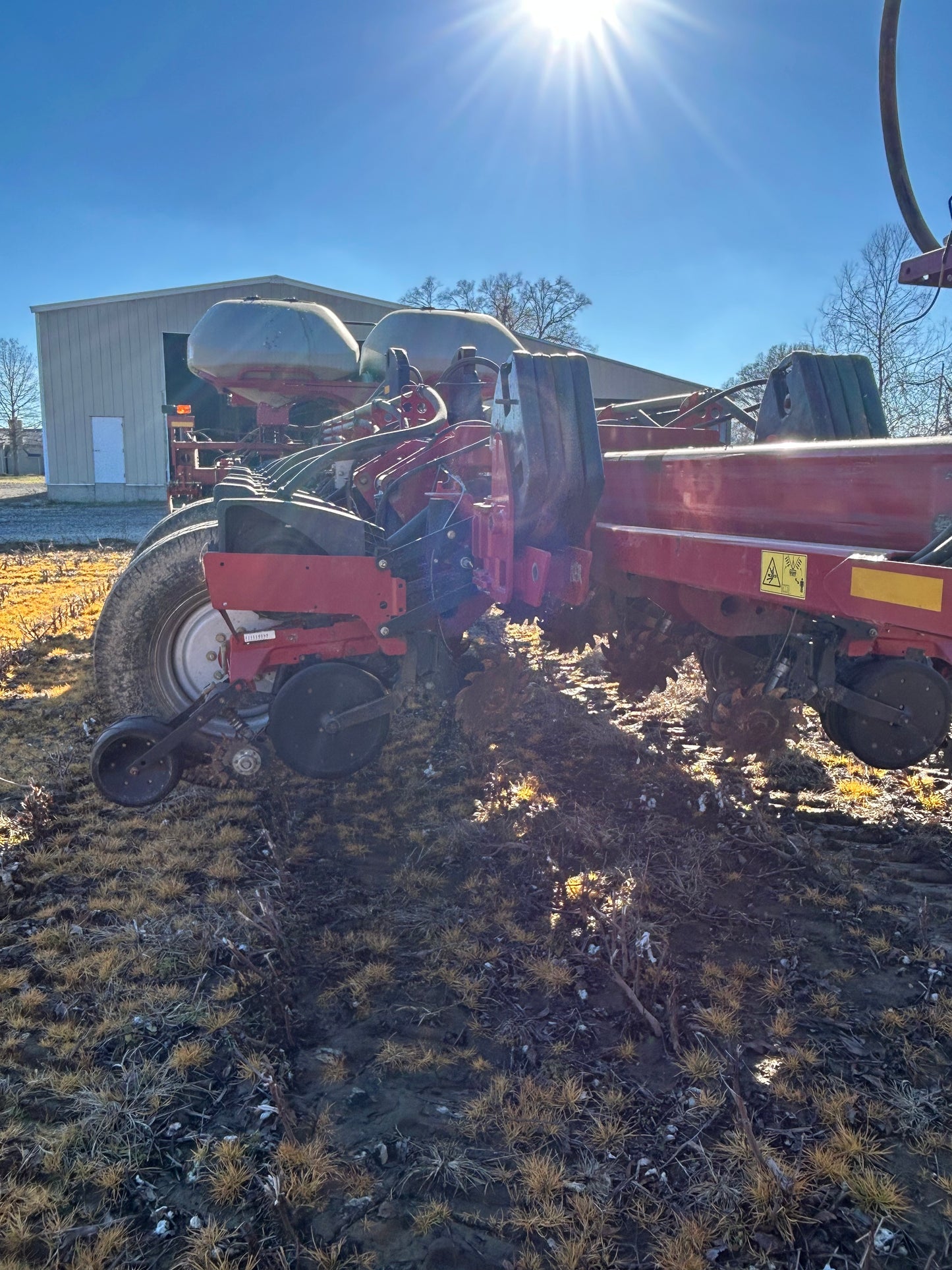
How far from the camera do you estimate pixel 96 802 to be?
3336mm

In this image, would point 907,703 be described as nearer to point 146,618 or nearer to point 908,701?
point 908,701

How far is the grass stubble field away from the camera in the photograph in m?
1.50

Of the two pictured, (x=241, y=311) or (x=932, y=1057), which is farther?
(x=241, y=311)

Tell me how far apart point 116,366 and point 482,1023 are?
2335 centimetres

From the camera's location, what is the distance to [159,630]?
11.6 feet

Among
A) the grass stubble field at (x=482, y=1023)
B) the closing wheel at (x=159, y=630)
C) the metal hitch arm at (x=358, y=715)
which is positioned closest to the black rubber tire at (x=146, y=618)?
the closing wheel at (x=159, y=630)

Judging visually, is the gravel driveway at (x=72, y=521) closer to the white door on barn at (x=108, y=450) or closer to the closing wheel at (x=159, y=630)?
the white door on barn at (x=108, y=450)

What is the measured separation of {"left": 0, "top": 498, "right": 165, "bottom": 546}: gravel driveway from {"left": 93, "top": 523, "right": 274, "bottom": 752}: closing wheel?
382 inches

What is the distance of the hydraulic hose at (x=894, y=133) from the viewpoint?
6.86 ft

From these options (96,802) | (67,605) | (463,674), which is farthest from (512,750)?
(67,605)

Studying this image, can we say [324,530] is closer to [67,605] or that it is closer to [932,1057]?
[932,1057]

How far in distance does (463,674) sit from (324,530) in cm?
109

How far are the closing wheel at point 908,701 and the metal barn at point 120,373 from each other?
1987 centimetres

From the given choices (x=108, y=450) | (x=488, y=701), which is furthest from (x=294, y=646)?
(x=108, y=450)
